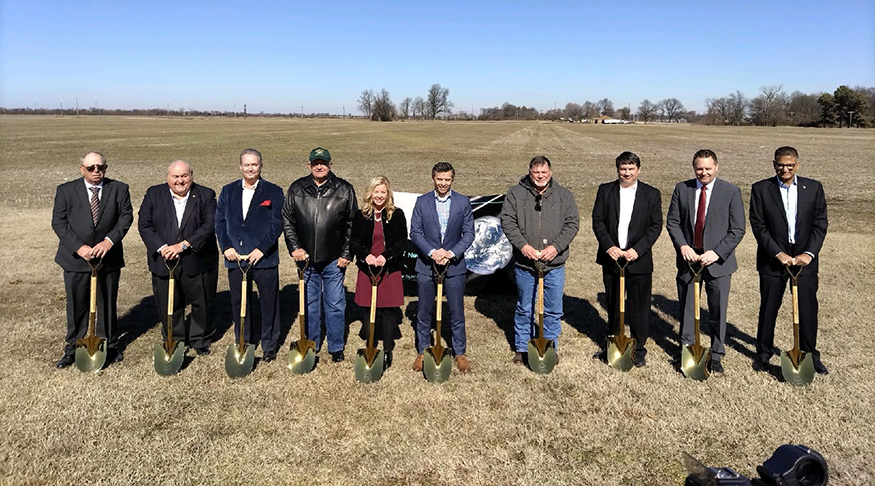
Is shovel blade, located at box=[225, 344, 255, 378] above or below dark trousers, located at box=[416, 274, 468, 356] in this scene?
below

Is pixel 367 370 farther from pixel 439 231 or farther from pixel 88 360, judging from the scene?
pixel 88 360

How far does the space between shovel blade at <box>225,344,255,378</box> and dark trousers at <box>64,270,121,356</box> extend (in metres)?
1.49

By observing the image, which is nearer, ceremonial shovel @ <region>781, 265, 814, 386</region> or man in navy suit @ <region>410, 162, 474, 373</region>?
ceremonial shovel @ <region>781, 265, 814, 386</region>

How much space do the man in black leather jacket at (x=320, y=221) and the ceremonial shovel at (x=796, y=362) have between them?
4.60 metres

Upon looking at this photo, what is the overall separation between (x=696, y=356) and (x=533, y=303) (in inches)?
69.0

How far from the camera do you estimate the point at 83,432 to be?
15.2 ft

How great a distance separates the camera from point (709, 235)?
5703mm

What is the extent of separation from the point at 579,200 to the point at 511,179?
577cm

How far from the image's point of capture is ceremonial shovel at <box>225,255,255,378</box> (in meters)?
5.64

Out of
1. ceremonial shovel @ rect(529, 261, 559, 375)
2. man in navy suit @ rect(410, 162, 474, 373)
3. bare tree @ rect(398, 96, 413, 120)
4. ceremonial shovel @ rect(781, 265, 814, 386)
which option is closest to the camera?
ceremonial shovel @ rect(781, 265, 814, 386)

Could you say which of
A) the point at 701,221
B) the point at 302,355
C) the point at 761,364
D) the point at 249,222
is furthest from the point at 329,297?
the point at 761,364

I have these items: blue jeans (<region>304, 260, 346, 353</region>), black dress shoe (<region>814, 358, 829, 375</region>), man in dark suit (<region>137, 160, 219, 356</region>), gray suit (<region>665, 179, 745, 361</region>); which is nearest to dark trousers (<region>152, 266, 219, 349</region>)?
man in dark suit (<region>137, 160, 219, 356</region>)

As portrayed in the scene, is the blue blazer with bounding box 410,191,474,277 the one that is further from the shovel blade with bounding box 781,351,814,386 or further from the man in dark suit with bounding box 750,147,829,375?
the shovel blade with bounding box 781,351,814,386

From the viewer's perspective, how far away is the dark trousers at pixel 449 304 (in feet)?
19.2
